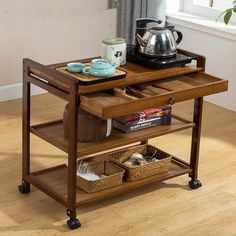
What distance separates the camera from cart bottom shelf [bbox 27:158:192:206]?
9.54ft

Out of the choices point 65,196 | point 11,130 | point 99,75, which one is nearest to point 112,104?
point 99,75

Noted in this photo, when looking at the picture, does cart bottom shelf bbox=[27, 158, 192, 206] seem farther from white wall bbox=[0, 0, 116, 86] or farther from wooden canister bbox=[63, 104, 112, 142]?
white wall bbox=[0, 0, 116, 86]

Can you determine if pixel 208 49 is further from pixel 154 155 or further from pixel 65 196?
pixel 65 196

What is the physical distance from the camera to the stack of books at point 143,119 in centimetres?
297

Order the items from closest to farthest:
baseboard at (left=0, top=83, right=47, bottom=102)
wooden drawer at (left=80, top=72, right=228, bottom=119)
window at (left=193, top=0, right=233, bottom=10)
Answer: wooden drawer at (left=80, top=72, right=228, bottom=119)
baseboard at (left=0, top=83, right=47, bottom=102)
window at (left=193, top=0, right=233, bottom=10)

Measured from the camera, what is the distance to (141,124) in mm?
3021

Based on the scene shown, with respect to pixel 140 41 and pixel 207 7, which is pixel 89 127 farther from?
pixel 207 7

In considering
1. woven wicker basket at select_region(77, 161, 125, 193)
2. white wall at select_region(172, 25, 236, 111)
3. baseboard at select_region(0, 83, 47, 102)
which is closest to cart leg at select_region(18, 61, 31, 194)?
woven wicker basket at select_region(77, 161, 125, 193)

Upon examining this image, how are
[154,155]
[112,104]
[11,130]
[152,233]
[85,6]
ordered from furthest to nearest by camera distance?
[85,6], [11,130], [154,155], [152,233], [112,104]

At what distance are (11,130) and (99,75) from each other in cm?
123

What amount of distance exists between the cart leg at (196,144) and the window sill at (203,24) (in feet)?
3.96

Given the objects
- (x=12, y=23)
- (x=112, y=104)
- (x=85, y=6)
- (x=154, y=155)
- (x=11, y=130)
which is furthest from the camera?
(x=85, y=6)

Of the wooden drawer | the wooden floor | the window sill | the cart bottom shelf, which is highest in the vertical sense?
the window sill

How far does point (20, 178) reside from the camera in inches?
130
